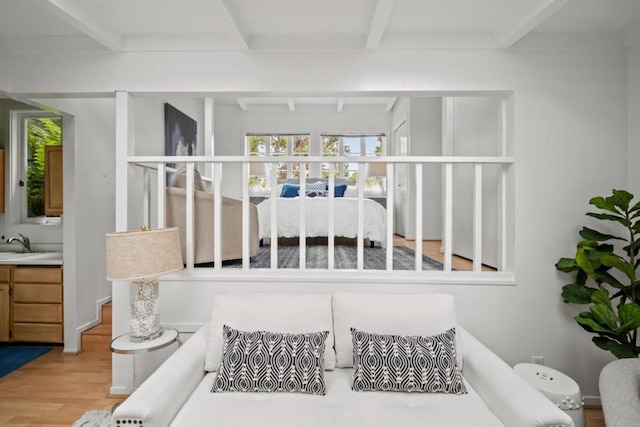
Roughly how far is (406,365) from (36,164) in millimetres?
4291

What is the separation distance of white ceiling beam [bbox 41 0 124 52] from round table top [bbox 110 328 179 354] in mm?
1922

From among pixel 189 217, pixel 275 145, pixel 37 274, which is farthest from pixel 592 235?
pixel 275 145

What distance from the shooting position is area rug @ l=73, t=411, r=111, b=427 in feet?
6.74

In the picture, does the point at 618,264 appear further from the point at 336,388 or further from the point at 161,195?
the point at 161,195

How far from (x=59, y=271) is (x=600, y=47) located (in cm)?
475

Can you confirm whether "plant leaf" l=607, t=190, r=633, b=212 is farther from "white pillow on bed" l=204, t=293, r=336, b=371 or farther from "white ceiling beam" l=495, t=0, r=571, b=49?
"white pillow on bed" l=204, t=293, r=336, b=371

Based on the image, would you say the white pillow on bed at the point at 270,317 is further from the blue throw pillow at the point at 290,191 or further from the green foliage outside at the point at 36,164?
the blue throw pillow at the point at 290,191

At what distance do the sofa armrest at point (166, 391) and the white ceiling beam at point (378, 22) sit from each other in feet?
6.92

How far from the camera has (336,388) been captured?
1717 mm

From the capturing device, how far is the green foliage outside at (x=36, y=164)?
3699mm

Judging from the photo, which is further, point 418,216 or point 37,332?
point 37,332

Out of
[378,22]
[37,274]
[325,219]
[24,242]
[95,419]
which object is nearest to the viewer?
[378,22]

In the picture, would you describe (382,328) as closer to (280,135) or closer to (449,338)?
(449,338)

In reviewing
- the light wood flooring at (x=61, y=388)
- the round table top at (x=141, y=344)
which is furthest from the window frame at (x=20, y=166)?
the round table top at (x=141, y=344)
